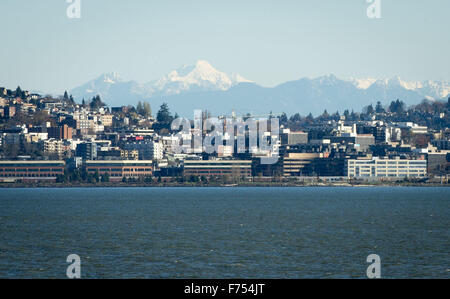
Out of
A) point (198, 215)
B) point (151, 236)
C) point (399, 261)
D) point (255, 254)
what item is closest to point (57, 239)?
point (151, 236)

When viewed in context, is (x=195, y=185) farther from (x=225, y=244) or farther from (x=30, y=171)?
(x=225, y=244)

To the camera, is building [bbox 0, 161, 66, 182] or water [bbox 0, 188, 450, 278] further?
building [bbox 0, 161, 66, 182]

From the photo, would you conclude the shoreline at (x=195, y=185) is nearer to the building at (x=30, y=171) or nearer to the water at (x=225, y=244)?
the building at (x=30, y=171)

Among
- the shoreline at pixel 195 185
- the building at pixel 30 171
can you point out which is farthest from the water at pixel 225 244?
the building at pixel 30 171

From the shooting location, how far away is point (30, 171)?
196m

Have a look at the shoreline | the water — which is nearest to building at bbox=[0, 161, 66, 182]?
the shoreline

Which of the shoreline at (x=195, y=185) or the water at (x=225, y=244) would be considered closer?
the water at (x=225, y=244)

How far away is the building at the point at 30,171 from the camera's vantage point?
196m

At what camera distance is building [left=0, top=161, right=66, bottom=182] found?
19562cm

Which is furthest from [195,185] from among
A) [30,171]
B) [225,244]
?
[225,244]

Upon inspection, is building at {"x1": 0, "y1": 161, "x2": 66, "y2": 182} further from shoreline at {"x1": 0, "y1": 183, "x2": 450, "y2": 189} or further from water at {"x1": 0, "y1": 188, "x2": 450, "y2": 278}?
water at {"x1": 0, "y1": 188, "x2": 450, "y2": 278}

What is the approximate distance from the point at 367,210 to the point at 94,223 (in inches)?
1244

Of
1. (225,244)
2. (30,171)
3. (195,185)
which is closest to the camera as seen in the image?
(225,244)
